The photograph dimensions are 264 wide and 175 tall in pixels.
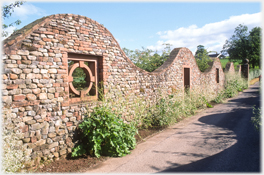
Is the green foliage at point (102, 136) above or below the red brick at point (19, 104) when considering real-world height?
below

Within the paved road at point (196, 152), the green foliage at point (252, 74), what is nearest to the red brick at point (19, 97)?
the paved road at point (196, 152)

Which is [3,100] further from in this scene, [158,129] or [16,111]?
[158,129]

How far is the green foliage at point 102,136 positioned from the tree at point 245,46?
36731 millimetres

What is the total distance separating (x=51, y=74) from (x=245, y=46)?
39230 mm

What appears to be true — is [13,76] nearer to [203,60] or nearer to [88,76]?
[88,76]

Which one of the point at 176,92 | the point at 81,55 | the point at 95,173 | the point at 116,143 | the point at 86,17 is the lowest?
the point at 95,173

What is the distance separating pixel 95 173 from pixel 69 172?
54 centimetres

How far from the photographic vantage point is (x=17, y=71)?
391cm

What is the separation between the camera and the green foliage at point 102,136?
15.4ft

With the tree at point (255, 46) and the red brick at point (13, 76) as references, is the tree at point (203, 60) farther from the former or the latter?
the tree at point (255, 46)

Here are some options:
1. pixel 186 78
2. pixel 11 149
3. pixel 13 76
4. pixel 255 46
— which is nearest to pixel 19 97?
pixel 13 76

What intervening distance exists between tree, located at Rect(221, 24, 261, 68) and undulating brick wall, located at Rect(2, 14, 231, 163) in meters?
36.1

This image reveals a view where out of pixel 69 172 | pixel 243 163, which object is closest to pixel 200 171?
pixel 243 163

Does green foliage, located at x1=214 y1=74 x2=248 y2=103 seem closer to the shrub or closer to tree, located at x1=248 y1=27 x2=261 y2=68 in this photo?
the shrub
